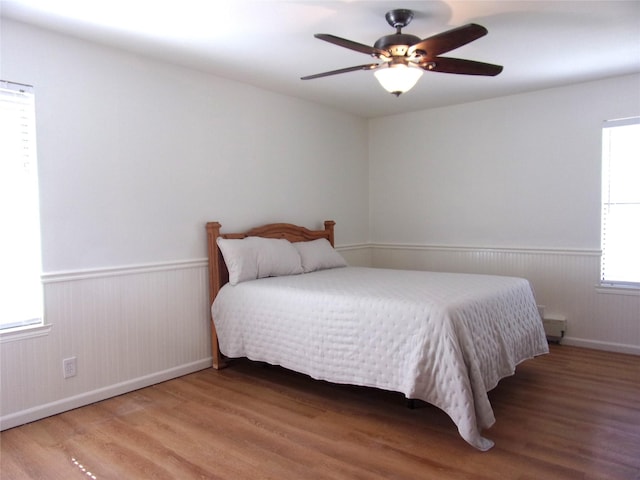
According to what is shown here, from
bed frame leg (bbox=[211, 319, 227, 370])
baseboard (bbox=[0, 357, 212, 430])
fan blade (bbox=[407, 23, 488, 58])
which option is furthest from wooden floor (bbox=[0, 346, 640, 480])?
fan blade (bbox=[407, 23, 488, 58])

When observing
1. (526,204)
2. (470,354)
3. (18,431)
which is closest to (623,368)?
(526,204)

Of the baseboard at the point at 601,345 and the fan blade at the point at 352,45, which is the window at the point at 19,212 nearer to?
the fan blade at the point at 352,45

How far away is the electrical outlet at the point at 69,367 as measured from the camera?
2.85m

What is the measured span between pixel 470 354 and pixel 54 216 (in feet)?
8.54

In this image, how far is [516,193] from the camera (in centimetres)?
448

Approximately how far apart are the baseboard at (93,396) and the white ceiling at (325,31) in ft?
7.61

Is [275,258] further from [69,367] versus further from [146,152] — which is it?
[69,367]

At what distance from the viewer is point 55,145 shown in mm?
2805

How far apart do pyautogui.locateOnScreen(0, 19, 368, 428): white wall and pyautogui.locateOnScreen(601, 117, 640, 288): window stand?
118 inches

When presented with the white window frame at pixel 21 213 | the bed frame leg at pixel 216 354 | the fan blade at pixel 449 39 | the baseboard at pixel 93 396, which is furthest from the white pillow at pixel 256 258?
the fan blade at pixel 449 39

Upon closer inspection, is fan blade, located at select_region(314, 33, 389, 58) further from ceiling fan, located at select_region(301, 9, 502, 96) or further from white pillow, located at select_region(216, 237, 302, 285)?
white pillow, located at select_region(216, 237, 302, 285)

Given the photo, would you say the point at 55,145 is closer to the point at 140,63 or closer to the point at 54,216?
the point at 54,216

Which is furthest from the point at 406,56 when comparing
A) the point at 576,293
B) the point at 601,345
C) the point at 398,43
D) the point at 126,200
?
the point at 601,345

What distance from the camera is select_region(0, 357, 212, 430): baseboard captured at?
104 inches
